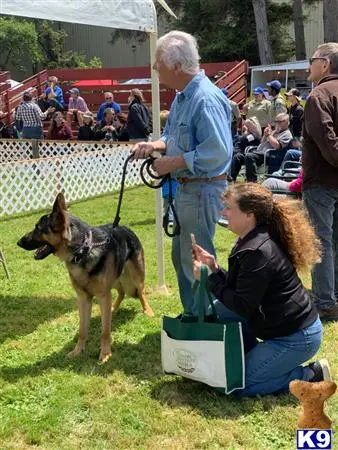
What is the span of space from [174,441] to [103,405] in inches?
21.8

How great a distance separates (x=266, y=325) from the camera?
122 inches

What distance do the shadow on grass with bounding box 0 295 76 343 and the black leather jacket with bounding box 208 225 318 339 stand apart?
6.65 ft

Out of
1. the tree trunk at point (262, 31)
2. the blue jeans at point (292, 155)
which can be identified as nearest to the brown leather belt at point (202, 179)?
the blue jeans at point (292, 155)

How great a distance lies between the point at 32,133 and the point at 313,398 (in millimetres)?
12600

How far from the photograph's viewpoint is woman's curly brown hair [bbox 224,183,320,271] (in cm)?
305

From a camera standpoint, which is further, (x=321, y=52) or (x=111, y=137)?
(x=111, y=137)

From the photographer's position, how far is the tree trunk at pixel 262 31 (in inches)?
951

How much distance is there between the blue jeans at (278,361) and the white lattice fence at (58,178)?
666cm

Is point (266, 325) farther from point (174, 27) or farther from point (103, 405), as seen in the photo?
point (174, 27)

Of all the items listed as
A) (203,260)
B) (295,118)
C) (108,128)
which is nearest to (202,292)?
(203,260)

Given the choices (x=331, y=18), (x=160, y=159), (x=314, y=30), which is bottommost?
(x=160, y=159)

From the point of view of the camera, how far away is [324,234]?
13.4 ft

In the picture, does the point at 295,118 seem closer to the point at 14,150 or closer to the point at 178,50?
the point at 14,150

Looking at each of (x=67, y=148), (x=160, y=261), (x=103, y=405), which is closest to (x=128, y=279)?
(x=160, y=261)
